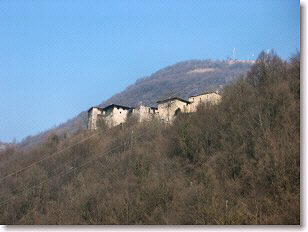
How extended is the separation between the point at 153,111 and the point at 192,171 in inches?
585

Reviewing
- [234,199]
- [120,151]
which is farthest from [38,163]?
[234,199]

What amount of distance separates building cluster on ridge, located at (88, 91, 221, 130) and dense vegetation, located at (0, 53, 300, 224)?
11.8ft

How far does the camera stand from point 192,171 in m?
14.3

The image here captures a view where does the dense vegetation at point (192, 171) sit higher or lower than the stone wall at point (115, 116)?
lower

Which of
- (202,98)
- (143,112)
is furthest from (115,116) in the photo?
(202,98)

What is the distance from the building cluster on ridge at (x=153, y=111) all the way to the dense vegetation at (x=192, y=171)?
11.8 feet

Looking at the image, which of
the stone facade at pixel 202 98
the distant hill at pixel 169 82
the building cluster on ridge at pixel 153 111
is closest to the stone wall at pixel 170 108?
the building cluster on ridge at pixel 153 111

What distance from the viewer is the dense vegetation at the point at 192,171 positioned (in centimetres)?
920

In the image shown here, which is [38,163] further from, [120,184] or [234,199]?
[234,199]

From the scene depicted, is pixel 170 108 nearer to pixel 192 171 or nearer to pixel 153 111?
pixel 153 111

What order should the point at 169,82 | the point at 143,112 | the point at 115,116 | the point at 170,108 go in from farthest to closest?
the point at 169,82 → the point at 115,116 → the point at 143,112 → the point at 170,108

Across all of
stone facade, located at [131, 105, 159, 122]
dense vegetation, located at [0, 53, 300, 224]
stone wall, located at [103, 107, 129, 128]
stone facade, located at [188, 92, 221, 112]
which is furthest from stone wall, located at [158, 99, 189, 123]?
stone wall, located at [103, 107, 129, 128]

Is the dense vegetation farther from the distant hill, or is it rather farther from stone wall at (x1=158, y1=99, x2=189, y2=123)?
the distant hill

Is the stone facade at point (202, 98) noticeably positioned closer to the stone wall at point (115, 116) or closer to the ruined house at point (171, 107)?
the ruined house at point (171, 107)
